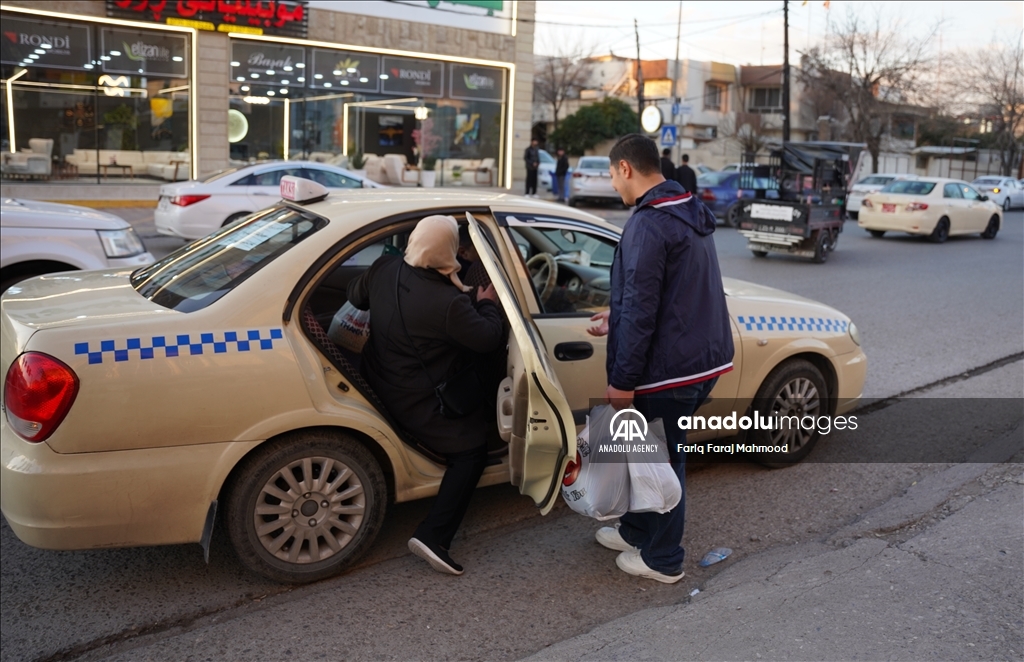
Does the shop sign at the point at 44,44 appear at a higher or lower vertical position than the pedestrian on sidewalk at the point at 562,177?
higher

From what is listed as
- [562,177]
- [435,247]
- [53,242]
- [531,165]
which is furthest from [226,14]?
[435,247]

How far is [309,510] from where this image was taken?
151 inches

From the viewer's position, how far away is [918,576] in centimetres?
391

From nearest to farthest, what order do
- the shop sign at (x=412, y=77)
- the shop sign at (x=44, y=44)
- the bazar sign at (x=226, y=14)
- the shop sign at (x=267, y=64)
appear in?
1. the shop sign at (x=44, y=44)
2. the bazar sign at (x=226, y=14)
3. the shop sign at (x=267, y=64)
4. the shop sign at (x=412, y=77)

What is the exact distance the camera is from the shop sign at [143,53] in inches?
868

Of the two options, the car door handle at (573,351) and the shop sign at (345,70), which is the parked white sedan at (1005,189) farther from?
the car door handle at (573,351)

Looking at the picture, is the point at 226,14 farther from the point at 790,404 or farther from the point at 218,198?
the point at 790,404

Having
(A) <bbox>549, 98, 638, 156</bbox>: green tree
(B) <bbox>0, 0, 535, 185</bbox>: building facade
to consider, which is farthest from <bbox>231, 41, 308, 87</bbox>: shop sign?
(A) <bbox>549, 98, 638, 156</bbox>: green tree

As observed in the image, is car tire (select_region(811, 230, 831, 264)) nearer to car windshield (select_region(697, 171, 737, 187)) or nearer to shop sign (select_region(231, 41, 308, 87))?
car windshield (select_region(697, 171, 737, 187))

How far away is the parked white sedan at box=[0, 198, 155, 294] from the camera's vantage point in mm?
6996

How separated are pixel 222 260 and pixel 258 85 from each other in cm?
2145

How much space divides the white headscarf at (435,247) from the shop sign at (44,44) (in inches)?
820

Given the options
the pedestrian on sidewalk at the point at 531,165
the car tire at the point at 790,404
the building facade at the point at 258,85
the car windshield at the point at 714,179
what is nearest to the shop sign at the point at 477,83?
the building facade at the point at 258,85

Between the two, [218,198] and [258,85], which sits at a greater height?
[258,85]
